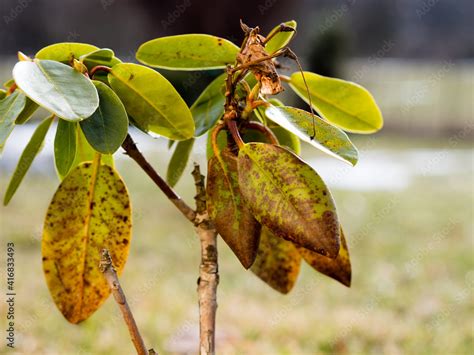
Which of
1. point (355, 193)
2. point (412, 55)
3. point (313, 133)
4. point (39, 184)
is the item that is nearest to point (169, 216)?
point (39, 184)

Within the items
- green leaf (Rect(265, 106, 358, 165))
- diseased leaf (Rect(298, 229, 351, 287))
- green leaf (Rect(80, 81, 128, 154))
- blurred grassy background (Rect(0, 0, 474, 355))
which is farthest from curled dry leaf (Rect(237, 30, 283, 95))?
blurred grassy background (Rect(0, 0, 474, 355))

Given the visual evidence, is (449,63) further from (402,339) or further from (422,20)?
(402,339)

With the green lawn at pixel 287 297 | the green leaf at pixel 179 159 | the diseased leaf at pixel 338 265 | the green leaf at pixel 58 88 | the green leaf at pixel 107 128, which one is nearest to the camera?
the green leaf at pixel 58 88

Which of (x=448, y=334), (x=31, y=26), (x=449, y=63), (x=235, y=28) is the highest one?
(x=448, y=334)

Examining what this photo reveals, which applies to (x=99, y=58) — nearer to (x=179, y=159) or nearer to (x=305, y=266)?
(x=179, y=159)

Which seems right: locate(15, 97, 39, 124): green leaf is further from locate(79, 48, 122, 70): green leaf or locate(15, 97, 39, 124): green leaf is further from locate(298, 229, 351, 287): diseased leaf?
locate(298, 229, 351, 287): diseased leaf

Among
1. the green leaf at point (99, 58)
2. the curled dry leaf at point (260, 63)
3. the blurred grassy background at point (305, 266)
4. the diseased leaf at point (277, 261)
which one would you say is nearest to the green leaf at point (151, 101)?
the green leaf at point (99, 58)

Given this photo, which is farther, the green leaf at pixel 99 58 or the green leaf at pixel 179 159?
the green leaf at pixel 179 159

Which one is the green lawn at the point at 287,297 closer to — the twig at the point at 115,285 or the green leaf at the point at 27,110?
the twig at the point at 115,285
